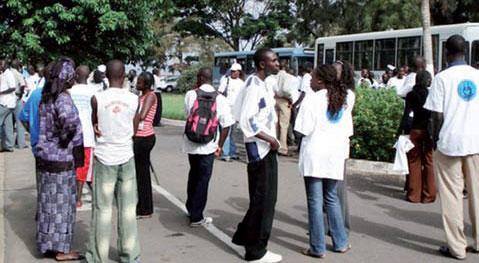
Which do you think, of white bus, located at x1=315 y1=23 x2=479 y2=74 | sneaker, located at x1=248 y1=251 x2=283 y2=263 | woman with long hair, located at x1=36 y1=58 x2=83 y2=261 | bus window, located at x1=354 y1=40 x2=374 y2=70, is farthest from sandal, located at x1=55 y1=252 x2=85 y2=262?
bus window, located at x1=354 y1=40 x2=374 y2=70

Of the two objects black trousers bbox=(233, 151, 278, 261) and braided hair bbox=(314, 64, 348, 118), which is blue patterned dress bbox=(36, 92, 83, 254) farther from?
braided hair bbox=(314, 64, 348, 118)

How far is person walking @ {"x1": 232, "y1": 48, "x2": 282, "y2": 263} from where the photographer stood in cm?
584

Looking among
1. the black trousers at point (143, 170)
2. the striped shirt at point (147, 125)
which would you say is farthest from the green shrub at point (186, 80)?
the striped shirt at point (147, 125)

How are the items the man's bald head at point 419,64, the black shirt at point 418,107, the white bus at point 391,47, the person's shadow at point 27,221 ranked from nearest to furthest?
the person's shadow at point 27,221 → the black shirt at point 418,107 → the man's bald head at point 419,64 → the white bus at point 391,47

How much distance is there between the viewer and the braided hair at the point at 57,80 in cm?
603

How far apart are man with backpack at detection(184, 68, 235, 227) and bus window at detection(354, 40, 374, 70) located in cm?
1666

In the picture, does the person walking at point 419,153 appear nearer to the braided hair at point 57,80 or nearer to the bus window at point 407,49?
the braided hair at point 57,80

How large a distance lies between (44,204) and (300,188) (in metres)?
4.49

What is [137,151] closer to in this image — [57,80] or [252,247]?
[57,80]

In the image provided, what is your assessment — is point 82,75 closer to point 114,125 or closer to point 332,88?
point 114,125

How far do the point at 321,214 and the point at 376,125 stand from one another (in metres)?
5.22

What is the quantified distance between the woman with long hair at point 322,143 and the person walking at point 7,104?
30.3 feet

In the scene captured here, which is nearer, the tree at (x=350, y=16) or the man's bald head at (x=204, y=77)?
the man's bald head at (x=204, y=77)

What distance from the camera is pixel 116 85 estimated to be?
19.3 feet
